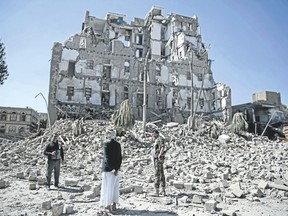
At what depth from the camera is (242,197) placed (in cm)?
615

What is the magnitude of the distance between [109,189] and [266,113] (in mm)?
32650

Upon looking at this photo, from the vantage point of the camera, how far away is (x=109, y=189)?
16.1 ft

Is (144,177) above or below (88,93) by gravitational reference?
below

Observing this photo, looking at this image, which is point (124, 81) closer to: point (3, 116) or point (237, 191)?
point (237, 191)

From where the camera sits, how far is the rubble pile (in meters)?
5.36

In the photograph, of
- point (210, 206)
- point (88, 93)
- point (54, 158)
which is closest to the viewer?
point (210, 206)

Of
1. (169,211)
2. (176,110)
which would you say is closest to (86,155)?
(169,211)

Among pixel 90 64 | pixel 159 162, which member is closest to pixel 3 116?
pixel 90 64

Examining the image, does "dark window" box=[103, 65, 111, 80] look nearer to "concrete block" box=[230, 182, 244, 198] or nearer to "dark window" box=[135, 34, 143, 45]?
"dark window" box=[135, 34, 143, 45]

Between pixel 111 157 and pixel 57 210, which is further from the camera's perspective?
pixel 111 157

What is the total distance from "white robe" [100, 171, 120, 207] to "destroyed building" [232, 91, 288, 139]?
→ 2888cm

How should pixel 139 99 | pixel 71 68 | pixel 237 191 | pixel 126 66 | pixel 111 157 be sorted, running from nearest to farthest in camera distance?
pixel 111 157 → pixel 237 191 → pixel 71 68 → pixel 139 99 → pixel 126 66

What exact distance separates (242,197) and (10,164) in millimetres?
10037

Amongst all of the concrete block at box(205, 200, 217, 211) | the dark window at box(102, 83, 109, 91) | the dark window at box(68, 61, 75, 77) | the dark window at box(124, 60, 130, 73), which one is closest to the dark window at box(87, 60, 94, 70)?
the dark window at box(68, 61, 75, 77)
